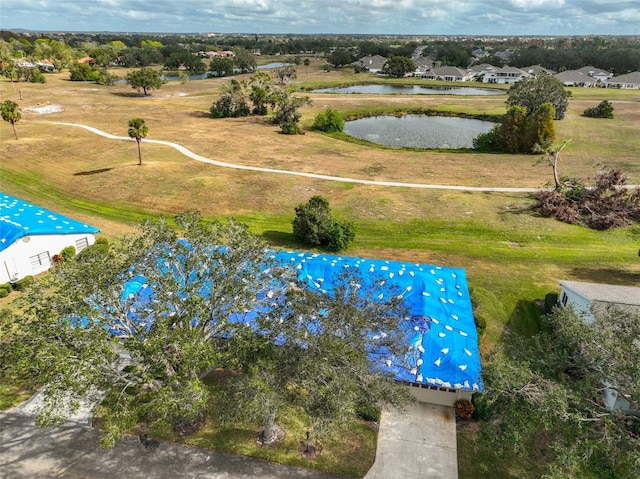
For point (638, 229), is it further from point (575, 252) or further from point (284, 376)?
point (284, 376)

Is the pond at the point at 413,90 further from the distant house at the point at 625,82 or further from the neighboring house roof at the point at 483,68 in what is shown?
the distant house at the point at 625,82

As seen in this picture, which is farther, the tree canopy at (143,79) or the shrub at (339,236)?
the tree canopy at (143,79)

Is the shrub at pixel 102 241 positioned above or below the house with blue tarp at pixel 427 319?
below

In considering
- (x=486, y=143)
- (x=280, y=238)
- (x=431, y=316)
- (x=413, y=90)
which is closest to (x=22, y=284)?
(x=280, y=238)

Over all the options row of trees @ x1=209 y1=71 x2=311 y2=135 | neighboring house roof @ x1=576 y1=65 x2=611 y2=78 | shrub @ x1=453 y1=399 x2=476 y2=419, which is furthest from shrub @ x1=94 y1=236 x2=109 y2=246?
neighboring house roof @ x1=576 y1=65 x2=611 y2=78

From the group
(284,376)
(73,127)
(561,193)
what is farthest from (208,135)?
(284,376)

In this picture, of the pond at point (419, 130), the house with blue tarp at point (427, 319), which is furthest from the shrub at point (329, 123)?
the house with blue tarp at point (427, 319)
